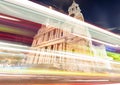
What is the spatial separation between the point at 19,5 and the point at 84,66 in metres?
1.59

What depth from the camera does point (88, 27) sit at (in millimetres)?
3188

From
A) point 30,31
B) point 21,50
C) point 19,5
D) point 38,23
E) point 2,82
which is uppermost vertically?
point 19,5

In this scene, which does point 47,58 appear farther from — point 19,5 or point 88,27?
point 88,27

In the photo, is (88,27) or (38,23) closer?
(38,23)

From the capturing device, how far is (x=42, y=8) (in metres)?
2.36

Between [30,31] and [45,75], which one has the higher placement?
[30,31]

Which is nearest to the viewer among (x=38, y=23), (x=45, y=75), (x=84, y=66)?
(x=45, y=75)

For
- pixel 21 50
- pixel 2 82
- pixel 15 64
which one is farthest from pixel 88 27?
pixel 2 82

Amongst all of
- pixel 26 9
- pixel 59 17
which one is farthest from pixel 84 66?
pixel 26 9

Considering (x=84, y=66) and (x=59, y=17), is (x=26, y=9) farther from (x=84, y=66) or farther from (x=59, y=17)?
(x=84, y=66)

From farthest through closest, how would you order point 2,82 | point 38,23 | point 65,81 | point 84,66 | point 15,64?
point 84,66 < point 38,23 < point 65,81 < point 15,64 < point 2,82

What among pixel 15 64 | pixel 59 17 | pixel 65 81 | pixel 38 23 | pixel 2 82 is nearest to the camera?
pixel 2 82

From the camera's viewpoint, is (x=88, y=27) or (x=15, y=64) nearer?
(x=15, y=64)

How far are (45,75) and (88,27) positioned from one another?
1.55m
